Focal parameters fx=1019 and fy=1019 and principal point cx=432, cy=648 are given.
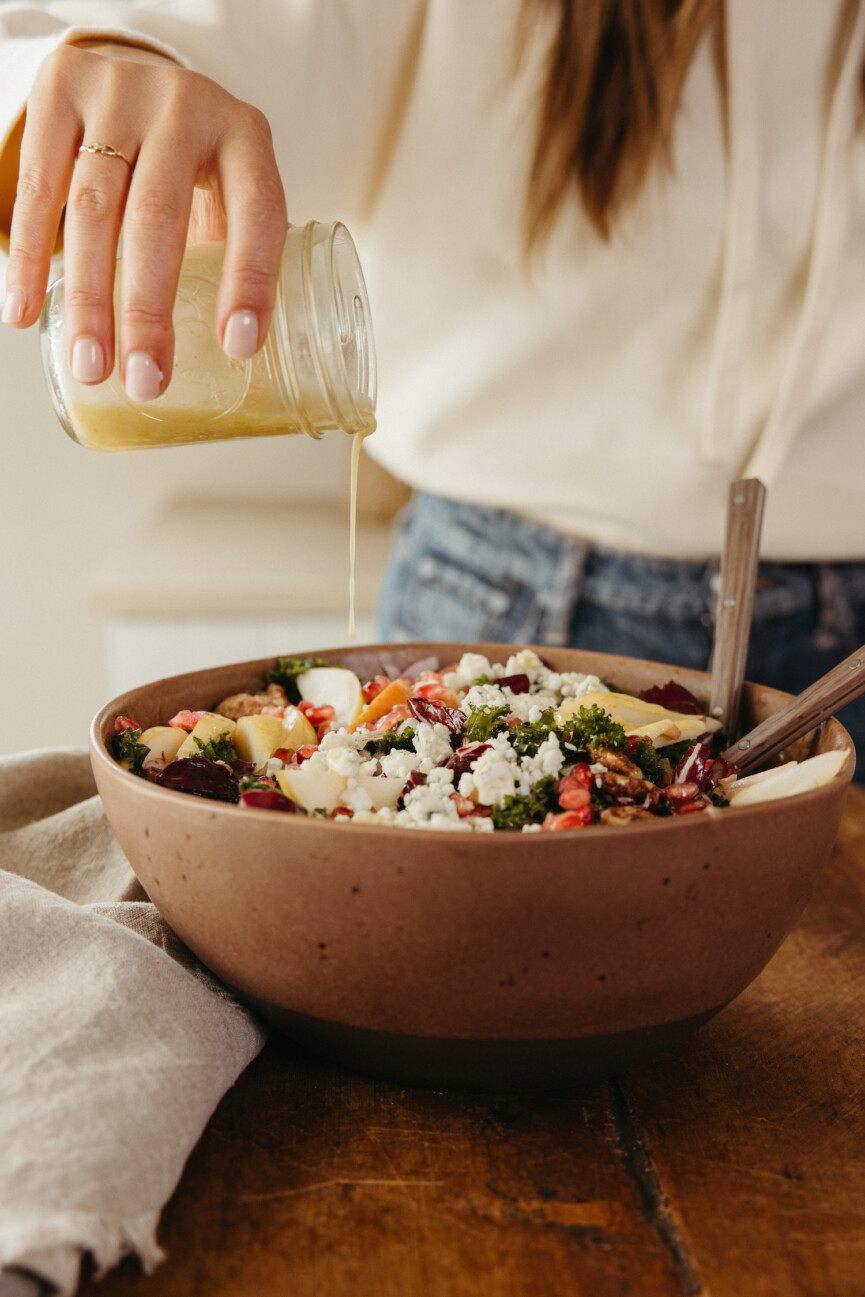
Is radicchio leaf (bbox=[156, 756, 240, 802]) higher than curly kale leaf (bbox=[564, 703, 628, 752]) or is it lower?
lower

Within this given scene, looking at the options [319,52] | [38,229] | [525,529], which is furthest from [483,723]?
[319,52]

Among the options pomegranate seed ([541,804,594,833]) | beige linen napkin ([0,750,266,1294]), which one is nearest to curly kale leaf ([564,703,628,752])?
pomegranate seed ([541,804,594,833])

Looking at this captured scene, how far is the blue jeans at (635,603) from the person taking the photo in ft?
5.09

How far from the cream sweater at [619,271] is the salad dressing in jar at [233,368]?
1.79ft

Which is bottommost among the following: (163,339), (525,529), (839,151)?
(525,529)

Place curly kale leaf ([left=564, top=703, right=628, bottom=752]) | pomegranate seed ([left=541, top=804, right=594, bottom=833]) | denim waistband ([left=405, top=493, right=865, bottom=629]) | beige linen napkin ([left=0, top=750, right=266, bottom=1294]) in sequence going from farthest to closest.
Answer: denim waistband ([left=405, top=493, right=865, bottom=629]), curly kale leaf ([left=564, top=703, right=628, bottom=752]), pomegranate seed ([left=541, top=804, right=594, bottom=833]), beige linen napkin ([left=0, top=750, right=266, bottom=1294])

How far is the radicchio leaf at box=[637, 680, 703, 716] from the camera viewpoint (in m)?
1.02

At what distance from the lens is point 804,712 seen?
86 cm

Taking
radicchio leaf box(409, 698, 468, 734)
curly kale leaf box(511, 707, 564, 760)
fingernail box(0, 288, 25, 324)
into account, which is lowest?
radicchio leaf box(409, 698, 468, 734)

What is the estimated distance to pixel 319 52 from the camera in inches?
52.0

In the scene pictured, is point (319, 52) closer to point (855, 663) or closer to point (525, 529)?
point (525, 529)

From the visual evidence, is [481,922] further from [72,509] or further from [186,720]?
[72,509]

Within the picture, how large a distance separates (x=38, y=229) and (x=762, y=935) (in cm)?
77

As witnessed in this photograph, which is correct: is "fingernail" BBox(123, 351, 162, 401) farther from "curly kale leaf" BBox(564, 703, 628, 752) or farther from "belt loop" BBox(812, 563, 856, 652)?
"belt loop" BBox(812, 563, 856, 652)
